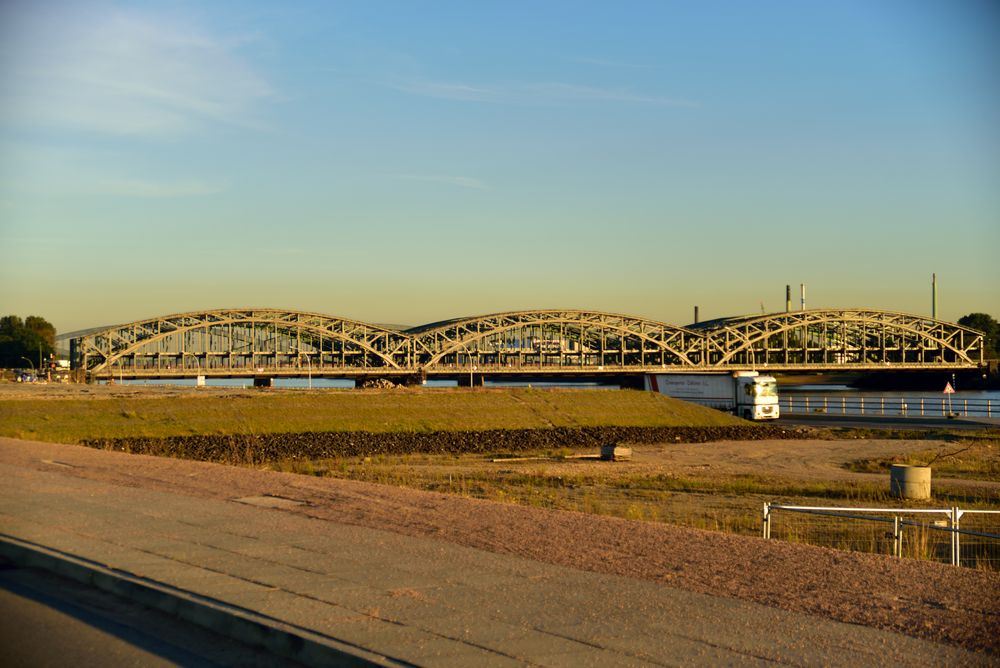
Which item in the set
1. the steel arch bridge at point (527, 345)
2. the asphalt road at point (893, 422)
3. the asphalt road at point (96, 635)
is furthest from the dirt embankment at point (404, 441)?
the steel arch bridge at point (527, 345)

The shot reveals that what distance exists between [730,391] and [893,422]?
1676 cm

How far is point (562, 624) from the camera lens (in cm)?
1006

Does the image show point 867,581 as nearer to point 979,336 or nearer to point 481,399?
point 481,399

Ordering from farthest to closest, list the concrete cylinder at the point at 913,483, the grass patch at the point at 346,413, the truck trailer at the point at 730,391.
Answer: the truck trailer at the point at 730,391 → the grass patch at the point at 346,413 → the concrete cylinder at the point at 913,483

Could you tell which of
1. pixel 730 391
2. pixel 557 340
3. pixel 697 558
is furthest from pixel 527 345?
pixel 697 558

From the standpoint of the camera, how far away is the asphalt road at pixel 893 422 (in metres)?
69.6

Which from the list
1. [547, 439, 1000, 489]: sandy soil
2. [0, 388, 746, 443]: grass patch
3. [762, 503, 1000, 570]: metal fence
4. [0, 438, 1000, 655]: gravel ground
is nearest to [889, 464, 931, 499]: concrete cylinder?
[762, 503, 1000, 570]: metal fence

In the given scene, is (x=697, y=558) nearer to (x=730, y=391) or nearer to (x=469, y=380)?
(x=730, y=391)

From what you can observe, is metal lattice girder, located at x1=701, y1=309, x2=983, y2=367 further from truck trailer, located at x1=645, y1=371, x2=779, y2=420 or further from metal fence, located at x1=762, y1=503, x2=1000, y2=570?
metal fence, located at x1=762, y1=503, x2=1000, y2=570

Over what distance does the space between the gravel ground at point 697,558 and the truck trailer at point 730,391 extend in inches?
2567

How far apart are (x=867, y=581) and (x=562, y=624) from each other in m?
4.56

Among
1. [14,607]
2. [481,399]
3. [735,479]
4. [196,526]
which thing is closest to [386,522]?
[196,526]

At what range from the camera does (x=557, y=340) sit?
183 metres

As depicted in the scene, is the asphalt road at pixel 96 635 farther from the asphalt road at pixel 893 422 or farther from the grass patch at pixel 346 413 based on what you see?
the asphalt road at pixel 893 422
